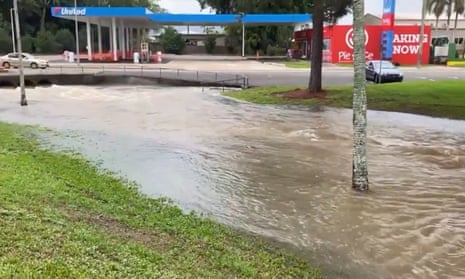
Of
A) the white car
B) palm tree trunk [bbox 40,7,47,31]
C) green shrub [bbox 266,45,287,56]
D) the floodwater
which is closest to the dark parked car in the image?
the floodwater

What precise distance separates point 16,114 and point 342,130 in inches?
562

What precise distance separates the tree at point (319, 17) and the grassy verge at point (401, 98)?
46.6 inches

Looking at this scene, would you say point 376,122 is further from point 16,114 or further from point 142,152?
point 16,114

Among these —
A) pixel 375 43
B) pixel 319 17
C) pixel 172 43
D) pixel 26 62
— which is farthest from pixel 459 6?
pixel 26 62

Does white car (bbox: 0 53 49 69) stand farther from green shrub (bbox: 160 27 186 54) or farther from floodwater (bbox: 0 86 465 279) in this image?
green shrub (bbox: 160 27 186 54)

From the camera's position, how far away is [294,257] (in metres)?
6.97

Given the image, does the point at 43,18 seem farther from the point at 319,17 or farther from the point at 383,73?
the point at 319,17

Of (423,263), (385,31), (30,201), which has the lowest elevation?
(423,263)

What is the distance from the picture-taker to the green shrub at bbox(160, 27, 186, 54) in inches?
3376

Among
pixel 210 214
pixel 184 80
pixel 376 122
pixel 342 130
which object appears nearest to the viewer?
pixel 210 214

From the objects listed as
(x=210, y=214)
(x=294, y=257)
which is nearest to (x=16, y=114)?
(x=210, y=214)

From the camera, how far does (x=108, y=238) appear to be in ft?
19.1

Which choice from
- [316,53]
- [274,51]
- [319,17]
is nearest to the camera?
[319,17]

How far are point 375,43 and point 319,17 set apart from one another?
35826 mm
